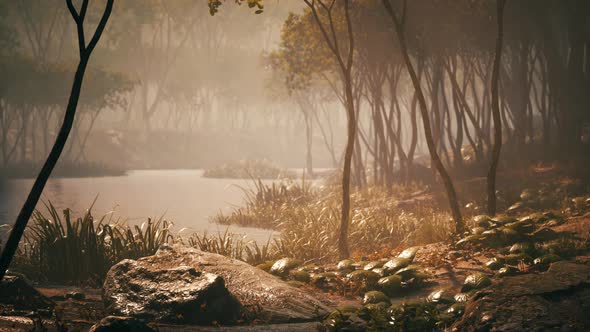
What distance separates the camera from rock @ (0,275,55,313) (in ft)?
19.0

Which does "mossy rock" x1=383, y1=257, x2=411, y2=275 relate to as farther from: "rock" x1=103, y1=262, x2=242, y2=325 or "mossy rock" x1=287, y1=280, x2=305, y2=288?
"rock" x1=103, y1=262, x2=242, y2=325

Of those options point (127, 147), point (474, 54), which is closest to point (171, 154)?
point (127, 147)

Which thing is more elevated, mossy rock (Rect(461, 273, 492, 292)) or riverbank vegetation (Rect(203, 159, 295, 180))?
riverbank vegetation (Rect(203, 159, 295, 180))

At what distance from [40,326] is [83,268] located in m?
3.23

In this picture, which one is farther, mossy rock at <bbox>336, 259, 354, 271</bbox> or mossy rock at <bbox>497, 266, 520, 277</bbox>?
mossy rock at <bbox>336, 259, 354, 271</bbox>

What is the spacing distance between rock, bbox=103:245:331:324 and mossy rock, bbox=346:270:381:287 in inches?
42.3

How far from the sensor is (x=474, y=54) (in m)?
20.5

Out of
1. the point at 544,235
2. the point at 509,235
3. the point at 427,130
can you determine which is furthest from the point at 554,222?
the point at 427,130

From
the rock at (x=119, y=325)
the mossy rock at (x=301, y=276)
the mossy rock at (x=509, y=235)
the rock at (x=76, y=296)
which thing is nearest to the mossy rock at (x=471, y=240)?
the mossy rock at (x=509, y=235)

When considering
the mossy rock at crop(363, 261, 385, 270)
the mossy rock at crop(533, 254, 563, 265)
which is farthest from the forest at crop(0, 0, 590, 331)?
the mossy rock at crop(363, 261, 385, 270)

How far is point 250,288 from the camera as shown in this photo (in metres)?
6.41

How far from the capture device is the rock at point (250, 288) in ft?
18.8

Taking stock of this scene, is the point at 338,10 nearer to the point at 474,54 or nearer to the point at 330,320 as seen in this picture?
the point at 474,54

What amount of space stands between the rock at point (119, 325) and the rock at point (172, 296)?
84cm
